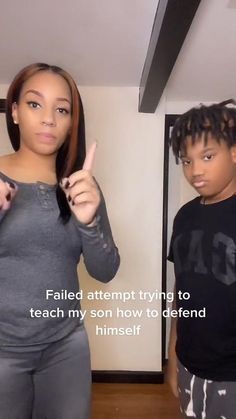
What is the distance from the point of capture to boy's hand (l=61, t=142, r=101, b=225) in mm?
651

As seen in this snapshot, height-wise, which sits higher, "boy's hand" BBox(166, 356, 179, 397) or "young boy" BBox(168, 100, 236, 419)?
"young boy" BBox(168, 100, 236, 419)

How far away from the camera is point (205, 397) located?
0.77 metres

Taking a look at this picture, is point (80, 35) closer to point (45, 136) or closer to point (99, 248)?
point (45, 136)

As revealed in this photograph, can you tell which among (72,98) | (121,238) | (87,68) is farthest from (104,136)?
(72,98)

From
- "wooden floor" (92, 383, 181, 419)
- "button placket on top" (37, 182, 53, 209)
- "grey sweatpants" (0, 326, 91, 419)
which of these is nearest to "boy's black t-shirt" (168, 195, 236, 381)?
"grey sweatpants" (0, 326, 91, 419)

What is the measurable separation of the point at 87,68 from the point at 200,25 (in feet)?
1.79

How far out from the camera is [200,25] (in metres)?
1.15

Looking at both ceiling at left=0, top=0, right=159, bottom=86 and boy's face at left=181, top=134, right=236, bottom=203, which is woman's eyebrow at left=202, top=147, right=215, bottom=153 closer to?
boy's face at left=181, top=134, right=236, bottom=203

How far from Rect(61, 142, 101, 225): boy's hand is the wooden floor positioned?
1251 mm

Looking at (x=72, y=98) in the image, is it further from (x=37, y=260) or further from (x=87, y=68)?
(x=87, y=68)

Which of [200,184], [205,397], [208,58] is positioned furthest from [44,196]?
[208,58]

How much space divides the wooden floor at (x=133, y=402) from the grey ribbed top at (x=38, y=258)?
3.63 feet

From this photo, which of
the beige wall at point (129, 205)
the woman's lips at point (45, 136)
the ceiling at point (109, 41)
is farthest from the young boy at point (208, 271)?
the beige wall at point (129, 205)

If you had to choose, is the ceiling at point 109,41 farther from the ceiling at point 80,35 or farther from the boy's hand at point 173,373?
the boy's hand at point 173,373
